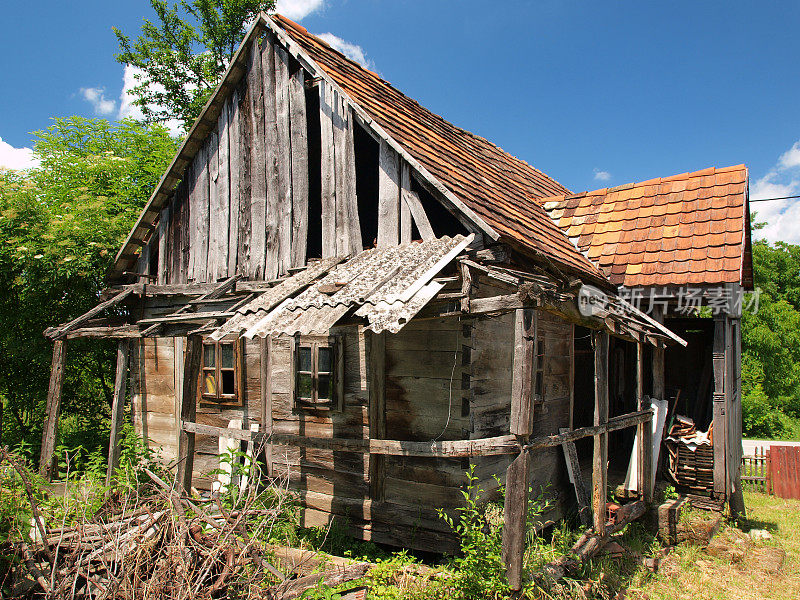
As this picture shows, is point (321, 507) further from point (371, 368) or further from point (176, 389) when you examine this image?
point (176, 389)

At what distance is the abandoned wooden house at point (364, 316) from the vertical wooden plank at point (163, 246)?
0.04 metres

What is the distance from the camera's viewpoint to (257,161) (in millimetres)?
8289

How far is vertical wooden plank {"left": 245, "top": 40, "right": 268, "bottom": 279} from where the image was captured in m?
8.11

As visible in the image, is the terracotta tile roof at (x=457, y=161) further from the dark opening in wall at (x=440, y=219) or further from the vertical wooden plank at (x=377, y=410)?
the vertical wooden plank at (x=377, y=410)

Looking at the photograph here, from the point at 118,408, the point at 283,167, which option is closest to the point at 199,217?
the point at 283,167

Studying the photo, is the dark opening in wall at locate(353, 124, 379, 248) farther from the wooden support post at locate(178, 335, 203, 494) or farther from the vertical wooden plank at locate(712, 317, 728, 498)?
the vertical wooden plank at locate(712, 317, 728, 498)

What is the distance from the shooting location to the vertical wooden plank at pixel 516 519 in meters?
4.31

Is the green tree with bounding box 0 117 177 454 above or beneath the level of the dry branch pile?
above

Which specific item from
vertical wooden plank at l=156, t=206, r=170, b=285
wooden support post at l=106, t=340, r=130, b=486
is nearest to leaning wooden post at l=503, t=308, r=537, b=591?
wooden support post at l=106, t=340, r=130, b=486

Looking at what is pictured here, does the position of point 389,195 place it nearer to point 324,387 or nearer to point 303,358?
point 303,358

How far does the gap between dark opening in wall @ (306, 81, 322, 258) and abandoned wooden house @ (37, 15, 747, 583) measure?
5 cm

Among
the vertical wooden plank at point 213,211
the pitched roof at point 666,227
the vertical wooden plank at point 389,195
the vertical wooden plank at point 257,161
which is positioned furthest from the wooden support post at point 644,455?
the vertical wooden plank at point 213,211

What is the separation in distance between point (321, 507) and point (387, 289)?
140 inches

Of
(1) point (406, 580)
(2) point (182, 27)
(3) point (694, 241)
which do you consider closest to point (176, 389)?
(1) point (406, 580)
